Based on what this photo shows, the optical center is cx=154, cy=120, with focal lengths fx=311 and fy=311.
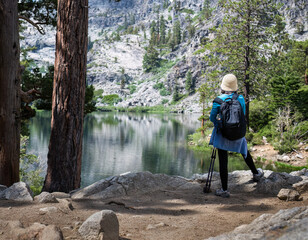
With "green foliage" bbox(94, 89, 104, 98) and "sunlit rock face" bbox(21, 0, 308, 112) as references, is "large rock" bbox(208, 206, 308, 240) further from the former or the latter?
"green foliage" bbox(94, 89, 104, 98)

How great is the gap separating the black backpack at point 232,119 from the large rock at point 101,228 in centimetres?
201

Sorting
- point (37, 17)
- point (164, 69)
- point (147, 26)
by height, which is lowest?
point (37, 17)

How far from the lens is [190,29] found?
12275 cm

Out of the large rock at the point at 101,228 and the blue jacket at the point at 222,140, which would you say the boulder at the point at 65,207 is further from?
the blue jacket at the point at 222,140

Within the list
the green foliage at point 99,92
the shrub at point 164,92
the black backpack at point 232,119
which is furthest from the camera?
the green foliage at point 99,92

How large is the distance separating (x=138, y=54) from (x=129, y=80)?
27953mm

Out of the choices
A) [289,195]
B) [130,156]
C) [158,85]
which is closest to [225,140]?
[289,195]

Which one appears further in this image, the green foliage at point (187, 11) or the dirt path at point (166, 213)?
the green foliage at point (187, 11)

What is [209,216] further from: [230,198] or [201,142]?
[201,142]

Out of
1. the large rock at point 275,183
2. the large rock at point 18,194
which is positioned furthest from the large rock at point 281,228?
the large rock at point 18,194

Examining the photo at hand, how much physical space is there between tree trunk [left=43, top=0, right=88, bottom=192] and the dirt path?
1.25 metres

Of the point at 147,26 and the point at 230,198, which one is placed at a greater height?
the point at 147,26

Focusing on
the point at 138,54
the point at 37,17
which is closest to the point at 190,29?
the point at 138,54

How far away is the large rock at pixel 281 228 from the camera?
1.24 meters
